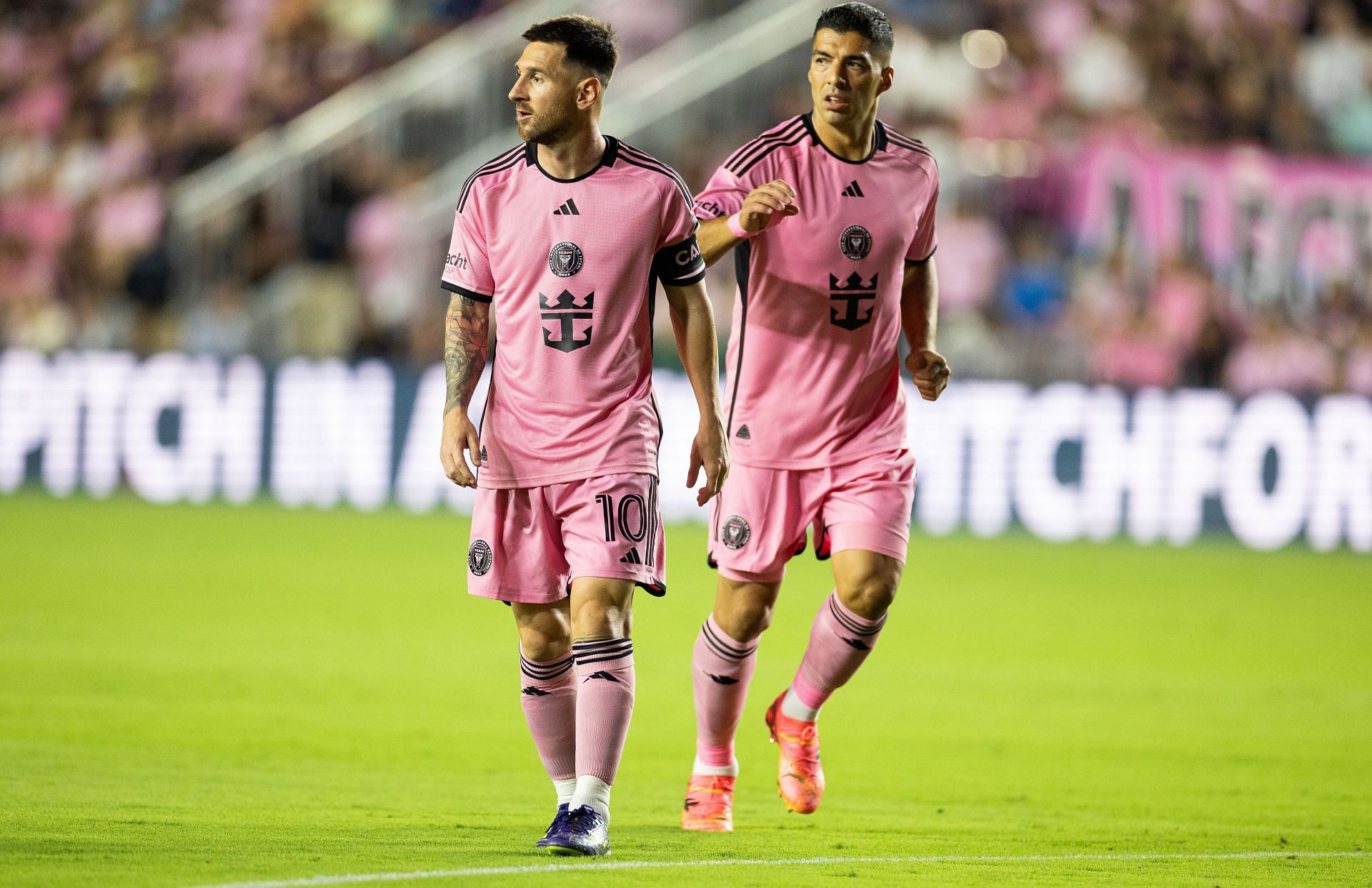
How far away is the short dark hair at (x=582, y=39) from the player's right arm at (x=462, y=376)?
780 millimetres

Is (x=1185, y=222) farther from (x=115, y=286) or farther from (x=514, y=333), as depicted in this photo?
(x=514, y=333)

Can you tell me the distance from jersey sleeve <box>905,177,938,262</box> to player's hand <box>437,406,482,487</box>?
182cm

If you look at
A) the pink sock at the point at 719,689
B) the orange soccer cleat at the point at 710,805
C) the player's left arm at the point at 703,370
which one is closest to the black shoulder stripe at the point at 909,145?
the player's left arm at the point at 703,370

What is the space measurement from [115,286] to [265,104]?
3.10 m

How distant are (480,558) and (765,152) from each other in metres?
1.79

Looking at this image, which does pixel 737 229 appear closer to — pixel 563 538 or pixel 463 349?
pixel 463 349

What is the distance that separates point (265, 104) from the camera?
883 inches

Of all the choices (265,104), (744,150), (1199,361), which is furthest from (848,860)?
(265,104)

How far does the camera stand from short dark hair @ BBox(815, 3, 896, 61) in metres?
6.22

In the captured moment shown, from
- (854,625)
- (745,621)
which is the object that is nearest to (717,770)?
(745,621)

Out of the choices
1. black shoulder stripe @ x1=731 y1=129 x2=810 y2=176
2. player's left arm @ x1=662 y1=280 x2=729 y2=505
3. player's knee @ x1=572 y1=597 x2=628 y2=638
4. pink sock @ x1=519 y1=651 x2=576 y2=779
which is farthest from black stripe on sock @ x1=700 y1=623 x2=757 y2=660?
black shoulder stripe @ x1=731 y1=129 x2=810 y2=176

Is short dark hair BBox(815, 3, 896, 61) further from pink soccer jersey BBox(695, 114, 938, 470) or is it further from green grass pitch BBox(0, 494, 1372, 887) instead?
green grass pitch BBox(0, 494, 1372, 887)

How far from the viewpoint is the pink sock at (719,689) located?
630 cm

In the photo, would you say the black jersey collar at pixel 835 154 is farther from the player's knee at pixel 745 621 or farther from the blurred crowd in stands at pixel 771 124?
the blurred crowd in stands at pixel 771 124
